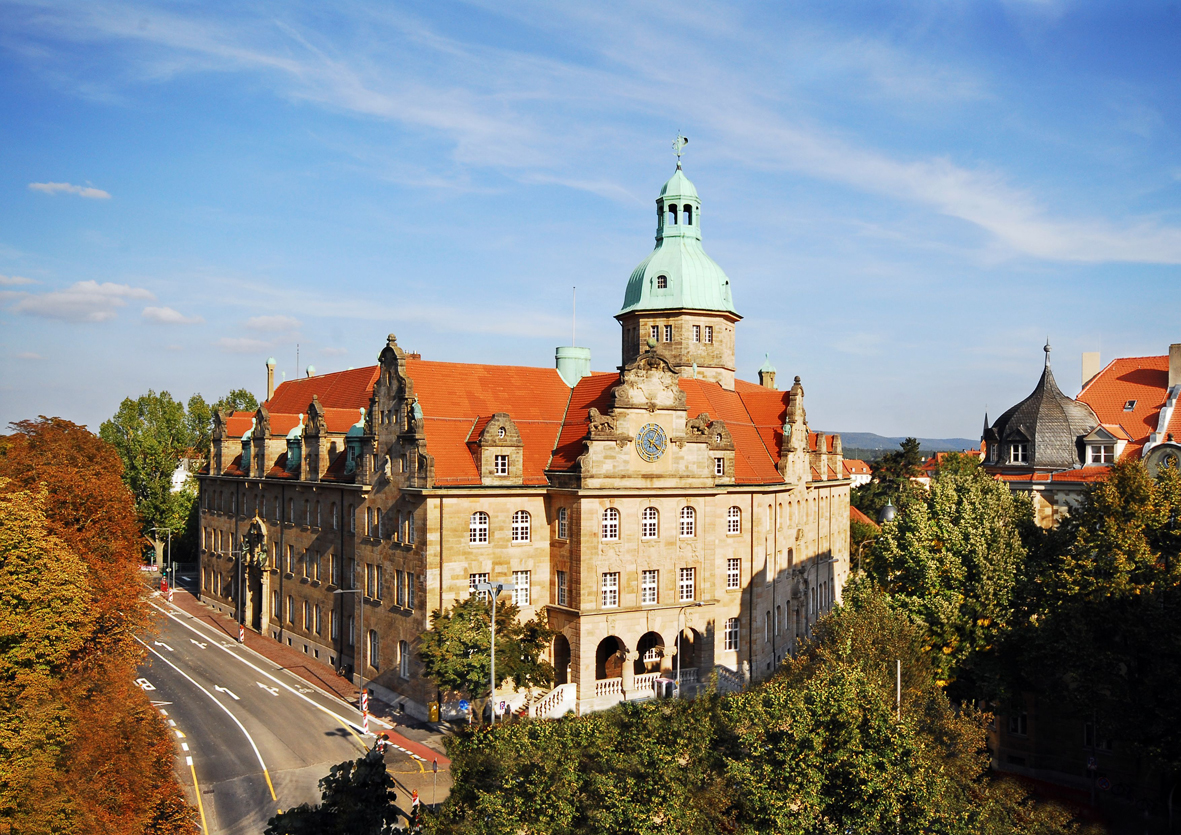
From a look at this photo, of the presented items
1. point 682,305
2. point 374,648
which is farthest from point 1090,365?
point 374,648

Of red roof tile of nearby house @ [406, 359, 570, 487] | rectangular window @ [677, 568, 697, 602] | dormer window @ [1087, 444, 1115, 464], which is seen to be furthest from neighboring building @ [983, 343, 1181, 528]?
red roof tile of nearby house @ [406, 359, 570, 487]

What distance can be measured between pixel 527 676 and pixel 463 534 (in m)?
8.48

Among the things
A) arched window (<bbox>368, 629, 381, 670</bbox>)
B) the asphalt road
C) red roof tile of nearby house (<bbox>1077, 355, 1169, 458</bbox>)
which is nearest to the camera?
the asphalt road

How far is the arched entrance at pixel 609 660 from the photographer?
4981cm

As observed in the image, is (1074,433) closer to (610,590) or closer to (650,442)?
(650,442)

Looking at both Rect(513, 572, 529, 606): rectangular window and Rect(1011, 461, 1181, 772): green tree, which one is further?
Rect(513, 572, 529, 606): rectangular window

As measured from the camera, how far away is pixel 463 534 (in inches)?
1873

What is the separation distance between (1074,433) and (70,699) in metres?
61.6

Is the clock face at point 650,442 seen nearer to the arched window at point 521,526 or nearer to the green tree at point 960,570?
the arched window at point 521,526

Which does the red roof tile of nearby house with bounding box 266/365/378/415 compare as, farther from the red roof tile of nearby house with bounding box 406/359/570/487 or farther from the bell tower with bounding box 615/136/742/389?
the bell tower with bounding box 615/136/742/389

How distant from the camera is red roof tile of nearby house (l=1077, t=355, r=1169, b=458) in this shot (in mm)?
62156

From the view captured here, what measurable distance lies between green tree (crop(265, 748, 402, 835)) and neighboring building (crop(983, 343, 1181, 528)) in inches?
2063

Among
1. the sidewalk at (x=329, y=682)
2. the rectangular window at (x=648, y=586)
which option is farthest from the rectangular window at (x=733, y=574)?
the sidewalk at (x=329, y=682)

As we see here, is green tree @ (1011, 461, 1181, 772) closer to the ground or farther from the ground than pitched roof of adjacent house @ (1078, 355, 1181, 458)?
closer to the ground
